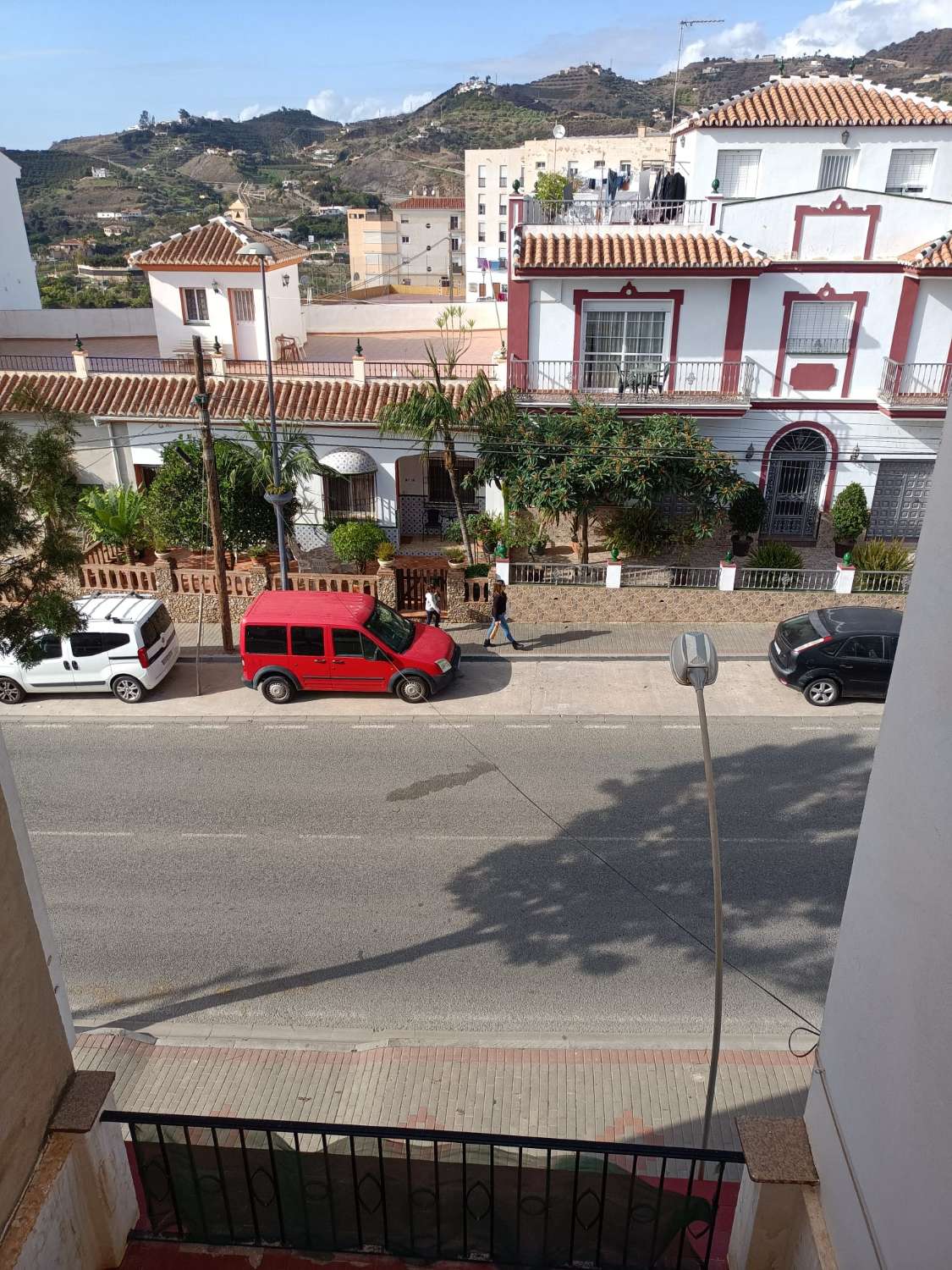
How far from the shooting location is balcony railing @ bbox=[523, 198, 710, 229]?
20.6 metres

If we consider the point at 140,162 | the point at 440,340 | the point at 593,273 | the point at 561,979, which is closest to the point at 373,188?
the point at 140,162

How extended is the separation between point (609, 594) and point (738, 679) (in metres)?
3.41

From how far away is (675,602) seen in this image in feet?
60.0

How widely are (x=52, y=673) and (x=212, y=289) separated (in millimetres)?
12545

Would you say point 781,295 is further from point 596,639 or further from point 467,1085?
point 467,1085

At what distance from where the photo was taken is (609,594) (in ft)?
59.9

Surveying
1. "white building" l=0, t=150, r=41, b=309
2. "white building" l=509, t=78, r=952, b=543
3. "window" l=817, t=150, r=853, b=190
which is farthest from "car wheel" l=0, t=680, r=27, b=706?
"window" l=817, t=150, r=853, b=190

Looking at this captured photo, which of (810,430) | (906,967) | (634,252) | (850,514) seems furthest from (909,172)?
(906,967)

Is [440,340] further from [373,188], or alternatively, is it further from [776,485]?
[373,188]

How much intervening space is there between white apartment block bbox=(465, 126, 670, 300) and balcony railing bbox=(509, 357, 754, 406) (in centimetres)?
3429

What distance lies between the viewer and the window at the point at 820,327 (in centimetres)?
2028

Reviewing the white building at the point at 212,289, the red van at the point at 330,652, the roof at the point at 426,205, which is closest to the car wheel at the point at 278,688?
the red van at the point at 330,652

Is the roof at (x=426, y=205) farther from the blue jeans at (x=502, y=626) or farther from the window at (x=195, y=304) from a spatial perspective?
the blue jeans at (x=502, y=626)

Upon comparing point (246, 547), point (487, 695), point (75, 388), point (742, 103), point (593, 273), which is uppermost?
point (742, 103)
